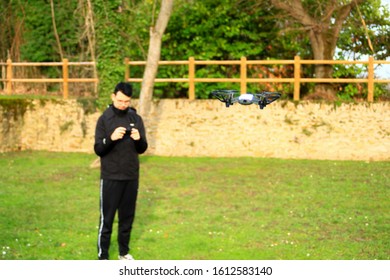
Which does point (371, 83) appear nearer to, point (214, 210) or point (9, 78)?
point (214, 210)

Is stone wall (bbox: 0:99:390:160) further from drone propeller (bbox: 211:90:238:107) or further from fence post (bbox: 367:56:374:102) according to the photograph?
drone propeller (bbox: 211:90:238:107)

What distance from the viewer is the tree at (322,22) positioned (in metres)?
19.5

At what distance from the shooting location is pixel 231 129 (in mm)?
18891

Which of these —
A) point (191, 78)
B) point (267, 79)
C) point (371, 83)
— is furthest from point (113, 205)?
point (371, 83)

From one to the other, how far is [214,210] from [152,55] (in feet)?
19.5

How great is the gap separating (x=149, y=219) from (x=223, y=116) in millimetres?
7699

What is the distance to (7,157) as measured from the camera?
1855 centimetres

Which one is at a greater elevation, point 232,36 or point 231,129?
point 232,36

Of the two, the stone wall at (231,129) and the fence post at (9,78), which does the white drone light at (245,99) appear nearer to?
the stone wall at (231,129)

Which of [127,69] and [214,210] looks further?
[127,69]

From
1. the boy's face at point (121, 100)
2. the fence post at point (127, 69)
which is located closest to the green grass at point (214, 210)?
the boy's face at point (121, 100)

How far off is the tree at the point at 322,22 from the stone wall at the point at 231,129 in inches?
53.7

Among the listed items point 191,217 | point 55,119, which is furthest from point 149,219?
point 55,119

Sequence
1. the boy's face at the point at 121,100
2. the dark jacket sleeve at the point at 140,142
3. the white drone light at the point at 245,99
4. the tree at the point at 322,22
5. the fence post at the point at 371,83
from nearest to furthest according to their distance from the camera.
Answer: the white drone light at the point at 245,99 → the boy's face at the point at 121,100 → the dark jacket sleeve at the point at 140,142 → the fence post at the point at 371,83 → the tree at the point at 322,22
